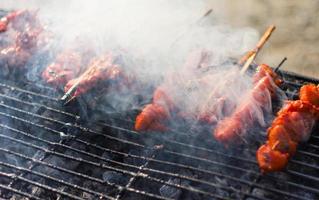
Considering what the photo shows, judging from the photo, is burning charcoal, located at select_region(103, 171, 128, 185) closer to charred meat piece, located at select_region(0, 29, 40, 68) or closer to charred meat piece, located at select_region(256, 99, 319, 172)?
charred meat piece, located at select_region(256, 99, 319, 172)

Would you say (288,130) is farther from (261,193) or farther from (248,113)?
(261,193)

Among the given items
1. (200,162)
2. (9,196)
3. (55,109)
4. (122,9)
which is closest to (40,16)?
(122,9)

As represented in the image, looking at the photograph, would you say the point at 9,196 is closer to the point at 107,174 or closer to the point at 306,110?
the point at 107,174

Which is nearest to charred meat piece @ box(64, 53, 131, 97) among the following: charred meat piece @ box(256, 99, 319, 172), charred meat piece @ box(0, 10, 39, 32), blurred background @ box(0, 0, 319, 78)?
charred meat piece @ box(256, 99, 319, 172)

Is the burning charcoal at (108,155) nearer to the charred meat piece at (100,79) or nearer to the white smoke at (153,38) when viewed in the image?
the charred meat piece at (100,79)

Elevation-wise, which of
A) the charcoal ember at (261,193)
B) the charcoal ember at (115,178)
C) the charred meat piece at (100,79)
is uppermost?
the charred meat piece at (100,79)

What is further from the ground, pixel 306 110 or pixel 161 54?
pixel 161 54

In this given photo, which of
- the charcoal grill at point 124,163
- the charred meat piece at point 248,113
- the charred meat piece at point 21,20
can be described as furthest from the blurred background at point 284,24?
the charred meat piece at point 21,20
